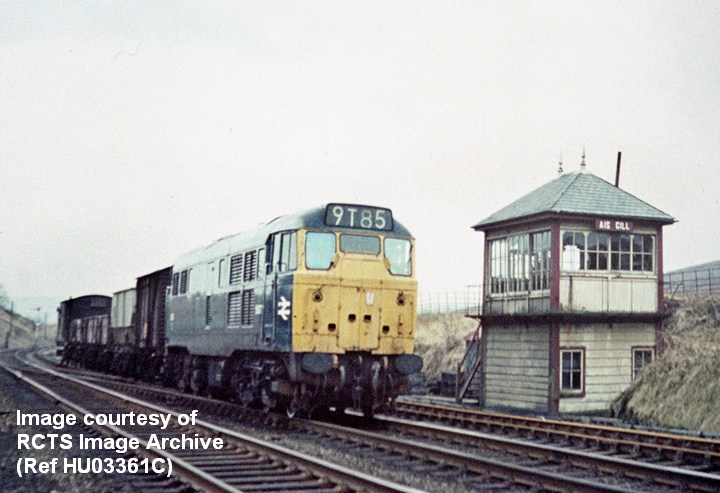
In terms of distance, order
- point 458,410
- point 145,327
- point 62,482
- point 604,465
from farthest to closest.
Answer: point 145,327, point 458,410, point 604,465, point 62,482

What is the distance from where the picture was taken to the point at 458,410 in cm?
1786

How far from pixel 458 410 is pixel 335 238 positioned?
5256mm

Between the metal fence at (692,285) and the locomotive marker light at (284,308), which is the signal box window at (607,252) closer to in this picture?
the metal fence at (692,285)

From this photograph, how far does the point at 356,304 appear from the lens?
15031 millimetres

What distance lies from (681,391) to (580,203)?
6.11 metres

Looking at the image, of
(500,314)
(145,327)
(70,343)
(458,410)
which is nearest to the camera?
(458,410)

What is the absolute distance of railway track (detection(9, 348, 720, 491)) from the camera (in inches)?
371

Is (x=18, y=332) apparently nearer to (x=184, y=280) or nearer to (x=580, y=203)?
(x=184, y=280)

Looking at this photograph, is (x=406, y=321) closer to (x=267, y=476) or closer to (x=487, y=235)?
(x=267, y=476)

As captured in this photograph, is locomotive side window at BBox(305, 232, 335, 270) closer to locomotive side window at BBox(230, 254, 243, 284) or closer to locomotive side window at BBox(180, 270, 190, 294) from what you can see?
locomotive side window at BBox(230, 254, 243, 284)

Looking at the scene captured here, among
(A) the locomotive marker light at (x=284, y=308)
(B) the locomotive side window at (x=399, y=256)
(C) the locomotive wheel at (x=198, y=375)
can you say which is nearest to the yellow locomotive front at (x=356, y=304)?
(B) the locomotive side window at (x=399, y=256)

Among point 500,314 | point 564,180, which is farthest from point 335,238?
point 564,180

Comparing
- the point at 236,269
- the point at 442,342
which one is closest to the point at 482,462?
the point at 236,269

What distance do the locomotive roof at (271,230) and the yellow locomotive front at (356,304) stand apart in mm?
92
